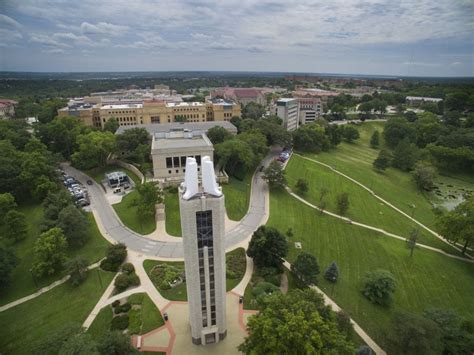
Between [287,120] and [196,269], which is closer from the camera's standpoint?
[196,269]

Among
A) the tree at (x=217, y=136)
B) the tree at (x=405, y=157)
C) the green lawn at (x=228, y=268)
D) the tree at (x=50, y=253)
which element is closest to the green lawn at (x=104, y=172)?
the tree at (x=217, y=136)

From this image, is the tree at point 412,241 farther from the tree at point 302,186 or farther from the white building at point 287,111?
the white building at point 287,111

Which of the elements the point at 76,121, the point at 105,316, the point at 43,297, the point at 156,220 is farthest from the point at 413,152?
the point at 76,121

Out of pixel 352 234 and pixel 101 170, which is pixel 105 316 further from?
pixel 101 170

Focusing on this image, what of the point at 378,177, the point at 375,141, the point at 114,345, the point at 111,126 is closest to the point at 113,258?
the point at 114,345

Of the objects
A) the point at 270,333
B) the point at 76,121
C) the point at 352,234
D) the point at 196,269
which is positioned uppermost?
the point at 76,121

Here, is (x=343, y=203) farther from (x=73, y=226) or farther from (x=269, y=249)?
(x=73, y=226)

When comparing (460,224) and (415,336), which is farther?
(460,224)
